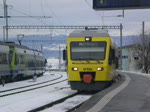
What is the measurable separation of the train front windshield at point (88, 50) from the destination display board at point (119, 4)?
11.9 m

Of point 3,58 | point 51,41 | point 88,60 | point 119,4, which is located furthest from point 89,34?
point 51,41

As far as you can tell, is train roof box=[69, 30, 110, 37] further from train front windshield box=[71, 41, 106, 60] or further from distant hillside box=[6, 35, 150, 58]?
distant hillside box=[6, 35, 150, 58]

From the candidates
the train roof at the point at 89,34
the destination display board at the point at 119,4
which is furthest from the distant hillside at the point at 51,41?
the train roof at the point at 89,34

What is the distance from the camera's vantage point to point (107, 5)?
34.7 metres

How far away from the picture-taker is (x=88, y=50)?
2266cm

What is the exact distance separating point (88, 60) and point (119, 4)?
1337cm

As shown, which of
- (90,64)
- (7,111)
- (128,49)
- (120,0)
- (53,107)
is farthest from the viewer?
(128,49)

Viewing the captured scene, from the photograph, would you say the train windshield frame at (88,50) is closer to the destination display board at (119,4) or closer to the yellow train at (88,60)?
the yellow train at (88,60)

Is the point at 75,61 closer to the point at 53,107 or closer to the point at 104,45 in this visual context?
the point at 104,45

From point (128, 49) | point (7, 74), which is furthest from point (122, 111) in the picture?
point (128, 49)

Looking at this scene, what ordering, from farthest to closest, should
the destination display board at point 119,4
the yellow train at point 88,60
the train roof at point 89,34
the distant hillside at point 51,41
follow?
the distant hillside at point 51,41, the destination display board at point 119,4, the train roof at point 89,34, the yellow train at point 88,60

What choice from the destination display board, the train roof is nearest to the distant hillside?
the destination display board

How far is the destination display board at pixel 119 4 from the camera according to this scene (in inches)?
1334

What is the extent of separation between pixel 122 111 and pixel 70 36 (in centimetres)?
985
